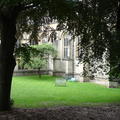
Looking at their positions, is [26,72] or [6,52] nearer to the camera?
[6,52]

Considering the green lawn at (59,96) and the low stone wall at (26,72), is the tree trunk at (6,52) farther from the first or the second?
the low stone wall at (26,72)

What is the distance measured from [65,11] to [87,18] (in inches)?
67.4

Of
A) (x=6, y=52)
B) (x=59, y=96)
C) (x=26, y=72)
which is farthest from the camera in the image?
(x=26, y=72)

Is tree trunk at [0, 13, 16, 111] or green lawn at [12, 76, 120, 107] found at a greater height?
tree trunk at [0, 13, 16, 111]

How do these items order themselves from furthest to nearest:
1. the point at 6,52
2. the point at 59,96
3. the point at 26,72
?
the point at 26,72 → the point at 59,96 → the point at 6,52

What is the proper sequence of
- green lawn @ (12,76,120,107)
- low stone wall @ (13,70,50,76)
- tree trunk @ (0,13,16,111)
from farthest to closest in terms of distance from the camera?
low stone wall @ (13,70,50,76) → green lawn @ (12,76,120,107) → tree trunk @ (0,13,16,111)

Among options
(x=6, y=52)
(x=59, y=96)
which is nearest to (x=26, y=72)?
(x=59, y=96)

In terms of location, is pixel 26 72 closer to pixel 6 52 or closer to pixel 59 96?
pixel 59 96

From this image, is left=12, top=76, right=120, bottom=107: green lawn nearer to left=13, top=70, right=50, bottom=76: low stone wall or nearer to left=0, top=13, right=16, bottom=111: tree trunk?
left=0, top=13, right=16, bottom=111: tree trunk

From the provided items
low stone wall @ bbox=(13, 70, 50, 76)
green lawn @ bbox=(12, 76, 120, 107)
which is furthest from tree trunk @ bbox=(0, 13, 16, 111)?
low stone wall @ bbox=(13, 70, 50, 76)

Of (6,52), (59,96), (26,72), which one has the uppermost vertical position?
(6,52)

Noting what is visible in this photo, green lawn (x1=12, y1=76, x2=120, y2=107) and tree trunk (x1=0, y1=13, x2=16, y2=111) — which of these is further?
green lawn (x1=12, y1=76, x2=120, y2=107)

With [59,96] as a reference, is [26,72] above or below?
above

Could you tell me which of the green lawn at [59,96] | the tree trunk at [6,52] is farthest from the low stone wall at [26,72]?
the tree trunk at [6,52]
